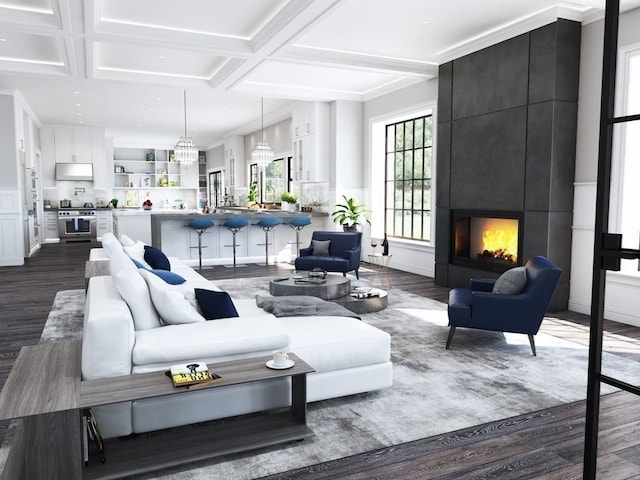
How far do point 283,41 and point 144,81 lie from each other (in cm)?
310

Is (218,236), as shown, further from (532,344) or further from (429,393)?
(429,393)

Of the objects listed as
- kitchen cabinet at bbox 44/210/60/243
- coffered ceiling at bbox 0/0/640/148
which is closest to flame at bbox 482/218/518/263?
coffered ceiling at bbox 0/0/640/148

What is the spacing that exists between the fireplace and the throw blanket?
2.89 metres

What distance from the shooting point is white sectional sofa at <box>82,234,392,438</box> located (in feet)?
8.82

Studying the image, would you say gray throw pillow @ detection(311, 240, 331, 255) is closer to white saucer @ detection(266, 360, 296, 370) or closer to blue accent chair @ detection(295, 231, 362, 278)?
blue accent chair @ detection(295, 231, 362, 278)

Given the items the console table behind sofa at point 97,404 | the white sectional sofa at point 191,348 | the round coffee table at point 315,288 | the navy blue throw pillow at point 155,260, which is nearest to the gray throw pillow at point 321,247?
the round coffee table at point 315,288

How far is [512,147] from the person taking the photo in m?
6.05

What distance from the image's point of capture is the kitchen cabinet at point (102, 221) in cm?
1455

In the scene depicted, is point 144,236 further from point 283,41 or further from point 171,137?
point 171,137

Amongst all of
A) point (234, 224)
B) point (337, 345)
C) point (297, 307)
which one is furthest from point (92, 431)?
point (234, 224)

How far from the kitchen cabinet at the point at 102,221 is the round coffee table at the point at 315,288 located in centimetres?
1029

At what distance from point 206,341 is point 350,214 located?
6.97 metres

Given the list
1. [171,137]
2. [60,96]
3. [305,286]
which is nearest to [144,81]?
[60,96]

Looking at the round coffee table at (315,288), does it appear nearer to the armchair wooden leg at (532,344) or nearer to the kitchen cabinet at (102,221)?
the armchair wooden leg at (532,344)
